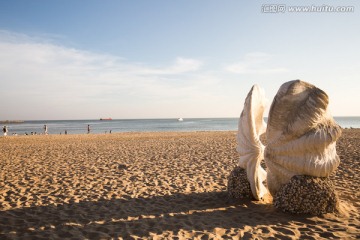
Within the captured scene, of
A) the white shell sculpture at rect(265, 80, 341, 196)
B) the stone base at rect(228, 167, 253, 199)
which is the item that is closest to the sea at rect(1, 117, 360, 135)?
the stone base at rect(228, 167, 253, 199)

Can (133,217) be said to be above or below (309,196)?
below

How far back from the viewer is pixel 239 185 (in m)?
7.61

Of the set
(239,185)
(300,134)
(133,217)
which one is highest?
(300,134)

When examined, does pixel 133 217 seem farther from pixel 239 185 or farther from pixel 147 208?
pixel 239 185

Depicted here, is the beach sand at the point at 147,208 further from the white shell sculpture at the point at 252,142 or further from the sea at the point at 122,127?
the sea at the point at 122,127

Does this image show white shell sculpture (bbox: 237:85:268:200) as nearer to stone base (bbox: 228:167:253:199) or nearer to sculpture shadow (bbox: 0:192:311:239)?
stone base (bbox: 228:167:253:199)

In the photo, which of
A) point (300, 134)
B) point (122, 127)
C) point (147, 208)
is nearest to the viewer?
point (300, 134)

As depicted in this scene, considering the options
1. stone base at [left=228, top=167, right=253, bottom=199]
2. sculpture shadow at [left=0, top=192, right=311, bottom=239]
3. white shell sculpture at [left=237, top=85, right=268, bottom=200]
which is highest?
white shell sculpture at [left=237, top=85, right=268, bottom=200]

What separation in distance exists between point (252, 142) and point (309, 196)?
75.3 inches

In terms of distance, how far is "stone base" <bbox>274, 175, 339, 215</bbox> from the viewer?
621cm

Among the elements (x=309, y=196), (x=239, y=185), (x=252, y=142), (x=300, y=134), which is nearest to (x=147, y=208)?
(x=239, y=185)

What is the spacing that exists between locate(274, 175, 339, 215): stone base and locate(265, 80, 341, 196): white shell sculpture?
0.21 metres

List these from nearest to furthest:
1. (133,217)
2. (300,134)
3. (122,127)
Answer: (300,134)
(133,217)
(122,127)

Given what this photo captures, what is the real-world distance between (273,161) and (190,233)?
2.84 metres
